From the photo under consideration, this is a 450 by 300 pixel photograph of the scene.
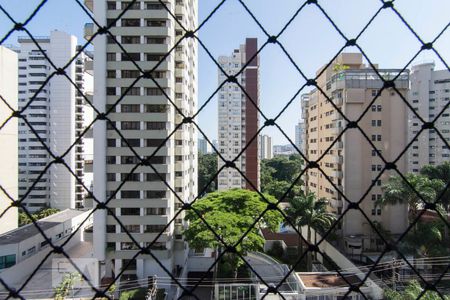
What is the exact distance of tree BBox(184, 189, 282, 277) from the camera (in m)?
4.58

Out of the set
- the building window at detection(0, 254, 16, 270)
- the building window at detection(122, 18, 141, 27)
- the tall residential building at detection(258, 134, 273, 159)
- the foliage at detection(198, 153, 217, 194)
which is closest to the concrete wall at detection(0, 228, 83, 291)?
the building window at detection(0, 254, 16, 270)

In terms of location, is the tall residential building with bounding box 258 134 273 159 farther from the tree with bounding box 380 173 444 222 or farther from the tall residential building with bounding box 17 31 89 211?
the tree with bounding box 380 173 444 222

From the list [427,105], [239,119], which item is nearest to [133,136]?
[239,119]

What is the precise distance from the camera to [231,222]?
4.74 m

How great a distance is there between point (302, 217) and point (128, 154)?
3122 millimetres

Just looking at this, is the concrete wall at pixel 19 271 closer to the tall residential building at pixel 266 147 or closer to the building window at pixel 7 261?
the building window at pixel 7 261

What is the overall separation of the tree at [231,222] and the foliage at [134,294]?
985mm

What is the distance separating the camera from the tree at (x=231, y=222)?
4.58 m

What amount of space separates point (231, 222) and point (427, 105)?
14.2 metres

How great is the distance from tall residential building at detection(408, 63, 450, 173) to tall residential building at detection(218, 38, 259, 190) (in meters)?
6.89

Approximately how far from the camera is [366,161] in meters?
7.09

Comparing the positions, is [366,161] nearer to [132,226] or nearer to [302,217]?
[302,217]

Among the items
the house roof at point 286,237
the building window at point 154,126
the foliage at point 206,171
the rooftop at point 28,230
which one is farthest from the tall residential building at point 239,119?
the building window at point 154,126

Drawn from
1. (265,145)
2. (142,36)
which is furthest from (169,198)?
(265,145)
